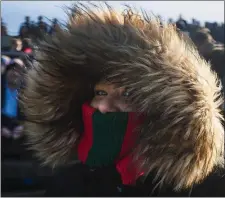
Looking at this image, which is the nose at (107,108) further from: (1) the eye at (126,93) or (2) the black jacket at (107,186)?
(2) the black jacket at (107,186)

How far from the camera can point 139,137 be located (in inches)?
47.6

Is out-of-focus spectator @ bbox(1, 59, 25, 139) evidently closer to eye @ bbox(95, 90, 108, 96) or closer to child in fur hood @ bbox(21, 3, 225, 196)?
child in fur hood @ bbox(21, 3, 225, 196)

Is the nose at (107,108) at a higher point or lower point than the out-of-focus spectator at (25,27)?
higher

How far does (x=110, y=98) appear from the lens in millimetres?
1277

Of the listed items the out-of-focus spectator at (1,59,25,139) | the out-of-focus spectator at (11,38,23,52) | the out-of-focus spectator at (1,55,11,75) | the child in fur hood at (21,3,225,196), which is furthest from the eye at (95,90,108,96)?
the out-of-focus spectator at (11,38,23,52)

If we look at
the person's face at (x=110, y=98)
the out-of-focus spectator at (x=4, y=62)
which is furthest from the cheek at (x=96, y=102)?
the out-of-focus spectator at (x=4, y=62)

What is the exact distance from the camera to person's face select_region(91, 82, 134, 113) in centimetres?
125

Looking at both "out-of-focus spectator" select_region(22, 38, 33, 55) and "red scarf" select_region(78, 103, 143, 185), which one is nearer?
"red scarf" select_region(78, 103, 143, 185)

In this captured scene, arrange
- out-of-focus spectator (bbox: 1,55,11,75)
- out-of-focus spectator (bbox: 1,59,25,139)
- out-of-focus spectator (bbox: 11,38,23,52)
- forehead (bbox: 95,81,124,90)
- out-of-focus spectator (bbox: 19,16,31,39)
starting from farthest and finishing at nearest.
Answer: out-of-focus spectator (bbox: 11,38,23,52) → out-of-focus spectator (bbox: 1,55,11,75) → out-of-focus spectator (bbox: 1,59,25,139) → out-of-focus spectator (bbox: 19,16,31,39) → forehead (bbox: 95,81,124,90)

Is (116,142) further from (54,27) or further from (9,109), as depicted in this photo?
(9,109)

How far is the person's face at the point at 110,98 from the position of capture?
1250 millimetres

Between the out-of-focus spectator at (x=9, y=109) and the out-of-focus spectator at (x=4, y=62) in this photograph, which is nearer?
the out-of-focus spectator at (x=9, y=109)

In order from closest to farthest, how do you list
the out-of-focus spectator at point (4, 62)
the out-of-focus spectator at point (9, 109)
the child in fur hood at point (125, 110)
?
the child in fur hood at point (125, 110)
the out-of-focus spectator at point (9, 109)
the out-of-focus spectator at point (4, 62)

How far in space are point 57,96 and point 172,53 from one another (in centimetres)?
42
